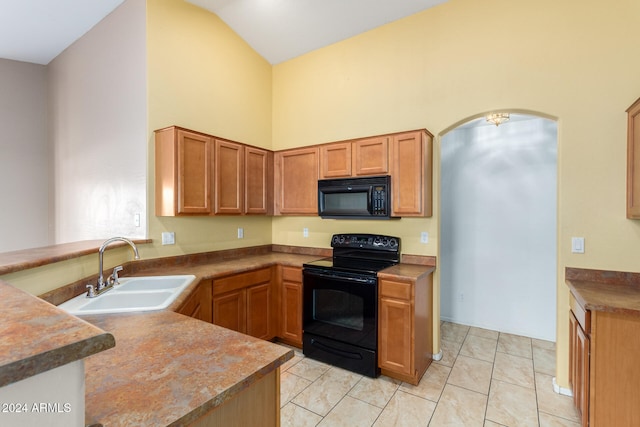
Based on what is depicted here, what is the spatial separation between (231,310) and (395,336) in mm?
1507

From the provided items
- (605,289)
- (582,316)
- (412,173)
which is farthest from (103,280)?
(605,289)

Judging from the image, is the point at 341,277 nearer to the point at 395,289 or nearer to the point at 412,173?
the point at 395,289

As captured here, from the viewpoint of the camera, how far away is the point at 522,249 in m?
3.48

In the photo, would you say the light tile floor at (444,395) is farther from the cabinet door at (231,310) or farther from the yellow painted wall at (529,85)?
the cabinet door at (231,310)

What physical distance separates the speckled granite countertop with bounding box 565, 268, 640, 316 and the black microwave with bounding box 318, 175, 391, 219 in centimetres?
151

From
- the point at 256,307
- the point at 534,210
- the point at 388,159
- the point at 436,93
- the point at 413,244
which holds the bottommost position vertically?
the point at 256,307

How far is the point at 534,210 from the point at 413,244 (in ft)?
5.23

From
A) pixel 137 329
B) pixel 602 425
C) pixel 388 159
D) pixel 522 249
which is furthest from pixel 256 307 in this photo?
pixel 522 249

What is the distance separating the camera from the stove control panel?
10.2 ft

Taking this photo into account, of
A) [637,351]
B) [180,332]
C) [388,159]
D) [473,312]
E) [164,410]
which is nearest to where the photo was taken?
[164,410]

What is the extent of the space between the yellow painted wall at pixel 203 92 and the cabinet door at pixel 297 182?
500mm

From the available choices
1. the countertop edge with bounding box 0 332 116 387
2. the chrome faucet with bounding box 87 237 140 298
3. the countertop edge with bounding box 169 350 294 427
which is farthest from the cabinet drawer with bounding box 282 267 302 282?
the countertop edge with bounding box 0 332 116 387

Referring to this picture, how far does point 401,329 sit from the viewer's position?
249 centimetres

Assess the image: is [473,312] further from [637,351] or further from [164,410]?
[164,410]
